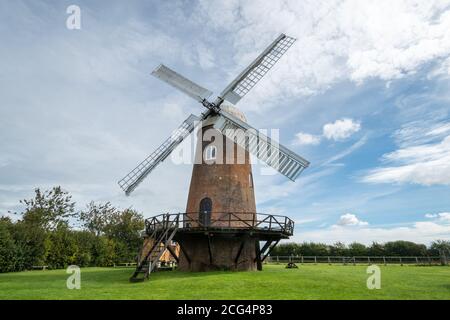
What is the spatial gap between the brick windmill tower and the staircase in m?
0.06

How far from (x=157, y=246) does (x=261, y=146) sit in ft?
22.6

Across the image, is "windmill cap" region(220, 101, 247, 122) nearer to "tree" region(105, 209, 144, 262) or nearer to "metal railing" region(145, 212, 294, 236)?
"metal railing" region(145, 212, 294, 236)

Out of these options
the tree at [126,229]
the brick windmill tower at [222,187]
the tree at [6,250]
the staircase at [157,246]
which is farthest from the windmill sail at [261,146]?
the tree at [126,229]

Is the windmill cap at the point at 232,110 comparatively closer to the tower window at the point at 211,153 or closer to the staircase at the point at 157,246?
the tower window at the point at 211,153

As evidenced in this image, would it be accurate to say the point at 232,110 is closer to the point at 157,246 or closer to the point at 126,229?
the point at 157,246

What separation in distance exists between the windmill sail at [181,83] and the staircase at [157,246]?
7050 millimetres

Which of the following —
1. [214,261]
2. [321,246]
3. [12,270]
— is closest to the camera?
[214,261]

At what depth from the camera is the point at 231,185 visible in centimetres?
1638

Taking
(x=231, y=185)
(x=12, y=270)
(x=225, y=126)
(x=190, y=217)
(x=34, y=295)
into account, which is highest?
(x=225, y=126)

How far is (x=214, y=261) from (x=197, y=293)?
6364mm

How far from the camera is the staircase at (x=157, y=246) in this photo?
1278 centimetres

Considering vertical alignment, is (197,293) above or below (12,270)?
above

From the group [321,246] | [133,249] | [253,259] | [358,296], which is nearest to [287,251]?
[321,246]

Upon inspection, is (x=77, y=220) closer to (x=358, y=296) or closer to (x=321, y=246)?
(x=321, y=246)
